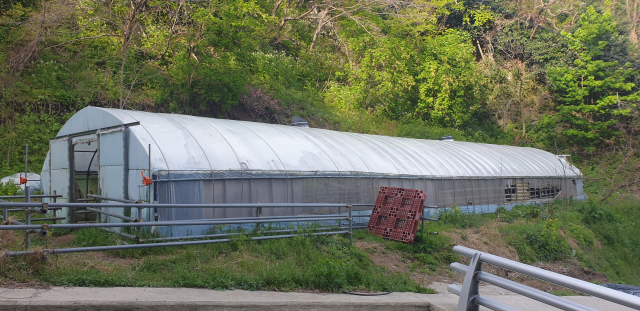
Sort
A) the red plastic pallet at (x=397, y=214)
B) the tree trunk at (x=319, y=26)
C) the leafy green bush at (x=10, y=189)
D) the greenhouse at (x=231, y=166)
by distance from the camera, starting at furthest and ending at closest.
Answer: the tree trunk at (x=319, y=26) → the leafy green bush at (x=10, y=189) → the red plastic pallet at (x=397, y=214) → the greenhouse at (x=231, y=166)

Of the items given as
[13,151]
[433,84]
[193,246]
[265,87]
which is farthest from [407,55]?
[193,246]

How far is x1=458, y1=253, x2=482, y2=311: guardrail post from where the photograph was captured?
4.07 meters

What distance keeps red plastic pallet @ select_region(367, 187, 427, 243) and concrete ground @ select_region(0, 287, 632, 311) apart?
530 cm

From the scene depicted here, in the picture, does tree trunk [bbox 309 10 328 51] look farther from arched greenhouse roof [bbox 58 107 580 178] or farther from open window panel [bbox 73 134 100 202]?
open window panel [bbox 73 134 100 202]

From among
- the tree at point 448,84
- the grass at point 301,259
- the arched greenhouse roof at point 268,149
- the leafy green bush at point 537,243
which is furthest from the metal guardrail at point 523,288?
the tree at point 448,84

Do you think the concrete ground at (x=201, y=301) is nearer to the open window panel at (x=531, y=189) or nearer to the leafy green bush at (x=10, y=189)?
the leafy green bush at (x=10, y=189)

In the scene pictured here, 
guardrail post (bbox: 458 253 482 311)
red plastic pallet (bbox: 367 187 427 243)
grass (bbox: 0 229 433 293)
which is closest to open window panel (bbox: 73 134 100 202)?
grass (bbox: 0 229 433 293)

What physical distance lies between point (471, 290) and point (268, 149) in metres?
9.51

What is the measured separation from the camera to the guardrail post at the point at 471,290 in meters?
4.07

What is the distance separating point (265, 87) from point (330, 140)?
12917 mm

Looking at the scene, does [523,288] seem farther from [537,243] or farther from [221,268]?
[537,243]

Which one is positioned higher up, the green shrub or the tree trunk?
the tree trunk

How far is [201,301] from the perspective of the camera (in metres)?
5.39

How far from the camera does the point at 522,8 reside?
138 feet
